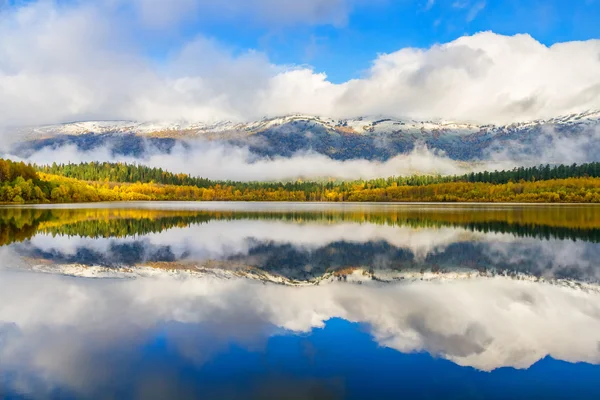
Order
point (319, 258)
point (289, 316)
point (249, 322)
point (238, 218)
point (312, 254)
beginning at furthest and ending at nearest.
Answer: point (238, 218), point (312, 254), point (319, 258), point (289, 316), point (249, 322)

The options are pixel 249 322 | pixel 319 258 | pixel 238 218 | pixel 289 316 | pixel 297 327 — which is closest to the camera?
pixel 297 327

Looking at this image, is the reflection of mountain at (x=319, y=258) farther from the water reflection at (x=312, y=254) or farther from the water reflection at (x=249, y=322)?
the water reflection at (x=249, y=322)

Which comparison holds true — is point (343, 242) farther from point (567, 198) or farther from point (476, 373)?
point (567, 198)

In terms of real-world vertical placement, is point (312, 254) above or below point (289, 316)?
below

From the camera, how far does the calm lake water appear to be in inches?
339

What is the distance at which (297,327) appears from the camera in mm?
12258

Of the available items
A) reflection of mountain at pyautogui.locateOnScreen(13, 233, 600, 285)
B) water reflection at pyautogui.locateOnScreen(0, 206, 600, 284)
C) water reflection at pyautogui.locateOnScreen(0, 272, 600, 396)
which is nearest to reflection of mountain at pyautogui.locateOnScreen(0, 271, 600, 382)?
water reflection at pyautogui.locateOnScreen(0, 272, 600, 396)

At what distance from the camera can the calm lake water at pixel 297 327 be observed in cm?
861

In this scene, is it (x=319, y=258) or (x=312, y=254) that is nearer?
(x=319, y=258)

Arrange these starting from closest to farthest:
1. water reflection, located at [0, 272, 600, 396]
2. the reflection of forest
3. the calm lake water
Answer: the calm lake water → water reflection, located at [0, 272, 600, 396] → the reflection of forest

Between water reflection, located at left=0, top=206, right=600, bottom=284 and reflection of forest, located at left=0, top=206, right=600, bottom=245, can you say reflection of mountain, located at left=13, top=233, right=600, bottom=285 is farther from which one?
reflection of forest, located at left=0, top=206, right=600, bottom=245

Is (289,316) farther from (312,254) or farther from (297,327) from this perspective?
(312,254)

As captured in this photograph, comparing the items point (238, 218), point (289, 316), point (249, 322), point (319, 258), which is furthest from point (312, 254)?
point (238, 218)

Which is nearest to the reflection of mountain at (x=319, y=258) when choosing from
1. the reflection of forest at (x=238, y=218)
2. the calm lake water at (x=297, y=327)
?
the calm lake water at (x=297, y=327)
